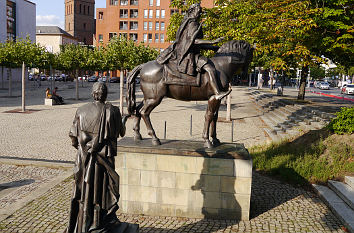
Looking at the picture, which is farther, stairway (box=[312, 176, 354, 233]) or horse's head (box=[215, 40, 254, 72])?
horse's head (box=[215, 40, 254, 72])

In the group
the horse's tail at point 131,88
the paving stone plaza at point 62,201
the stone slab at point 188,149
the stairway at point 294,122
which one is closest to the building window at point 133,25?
the stairway at point 294,122

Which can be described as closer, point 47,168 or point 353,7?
point 47,168

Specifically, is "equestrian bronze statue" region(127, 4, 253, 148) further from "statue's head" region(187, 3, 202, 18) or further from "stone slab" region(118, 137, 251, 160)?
"stone slab" region(118, 137, 251, 160)

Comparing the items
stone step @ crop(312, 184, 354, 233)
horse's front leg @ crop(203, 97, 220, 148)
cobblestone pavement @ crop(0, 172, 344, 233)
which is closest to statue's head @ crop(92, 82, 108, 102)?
cobblestone pavement @ crop(0, 172, 344, 233)

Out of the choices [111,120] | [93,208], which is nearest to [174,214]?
[93,208]

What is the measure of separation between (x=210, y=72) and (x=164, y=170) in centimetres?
217

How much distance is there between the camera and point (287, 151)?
9.97 metres

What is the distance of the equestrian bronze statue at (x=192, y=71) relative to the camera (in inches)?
254

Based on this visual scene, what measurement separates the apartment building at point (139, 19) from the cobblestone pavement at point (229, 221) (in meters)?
73.5

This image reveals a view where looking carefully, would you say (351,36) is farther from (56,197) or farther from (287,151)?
(56,197)

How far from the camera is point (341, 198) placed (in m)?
7.17

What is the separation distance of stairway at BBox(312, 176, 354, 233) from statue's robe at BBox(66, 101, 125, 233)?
446cm

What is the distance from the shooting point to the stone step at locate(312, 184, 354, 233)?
237 inches

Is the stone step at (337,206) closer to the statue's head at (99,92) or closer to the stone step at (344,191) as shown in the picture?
the stone step at (344,191)
